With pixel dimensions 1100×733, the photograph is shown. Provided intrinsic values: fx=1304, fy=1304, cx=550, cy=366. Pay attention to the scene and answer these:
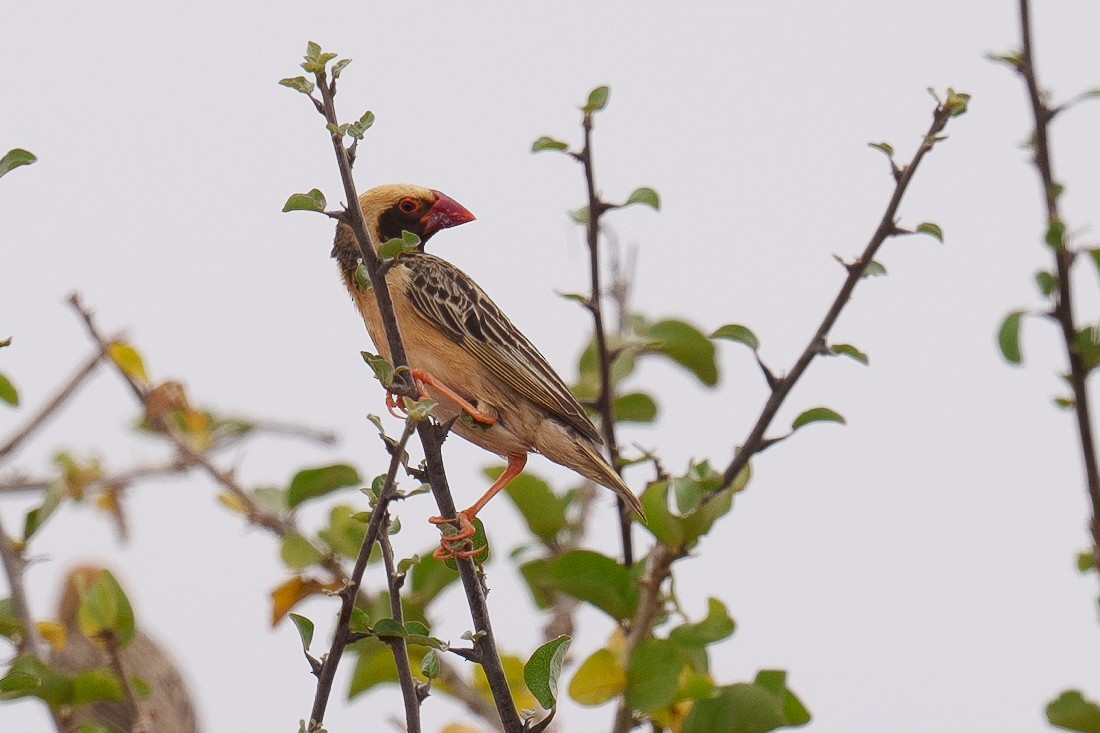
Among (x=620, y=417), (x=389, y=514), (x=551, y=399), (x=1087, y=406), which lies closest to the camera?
(x=389, y=514)

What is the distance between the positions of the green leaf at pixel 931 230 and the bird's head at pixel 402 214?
117 cm

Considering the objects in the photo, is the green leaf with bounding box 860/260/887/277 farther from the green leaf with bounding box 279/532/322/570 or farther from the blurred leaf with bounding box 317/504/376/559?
the green leaf with bounding box 279/532/322/570

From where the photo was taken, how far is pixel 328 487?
3.34m

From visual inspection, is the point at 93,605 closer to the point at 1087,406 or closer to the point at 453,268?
the point at 453,268

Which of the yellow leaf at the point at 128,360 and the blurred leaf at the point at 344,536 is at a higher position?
the yellow leaf at the point at 128,360

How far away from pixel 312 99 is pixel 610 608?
1.42m

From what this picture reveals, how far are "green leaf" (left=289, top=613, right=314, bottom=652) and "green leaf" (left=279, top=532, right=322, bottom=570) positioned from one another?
116cm

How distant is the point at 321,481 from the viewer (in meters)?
3.32

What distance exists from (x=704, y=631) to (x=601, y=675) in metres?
0.24

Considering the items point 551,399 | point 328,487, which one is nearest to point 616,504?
point 551,399

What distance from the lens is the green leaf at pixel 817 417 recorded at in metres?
3.04

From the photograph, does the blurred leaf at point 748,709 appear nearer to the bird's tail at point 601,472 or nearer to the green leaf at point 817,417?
the bird's tail at point 601,472

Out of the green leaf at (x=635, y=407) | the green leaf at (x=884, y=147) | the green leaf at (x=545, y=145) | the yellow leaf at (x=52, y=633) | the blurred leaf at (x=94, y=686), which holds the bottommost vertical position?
the blurred leaf at (x=94, y=686)

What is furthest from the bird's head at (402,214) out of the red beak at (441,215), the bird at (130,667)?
the bird at (130,667)
